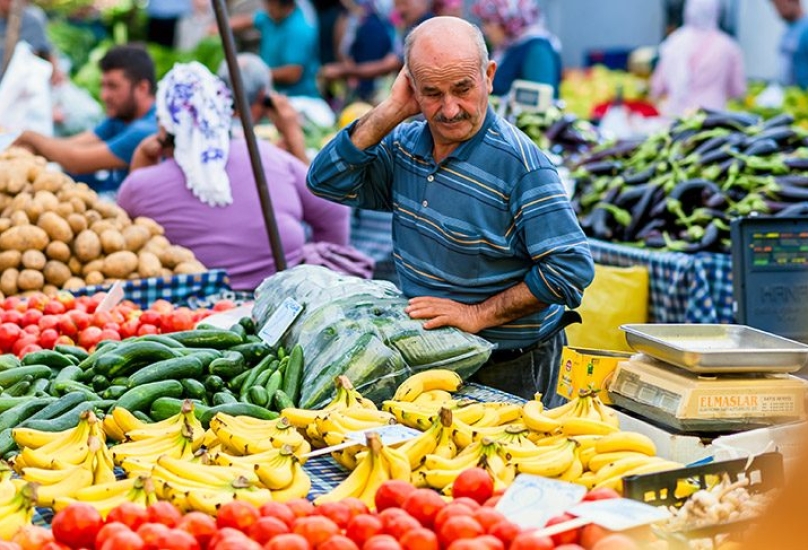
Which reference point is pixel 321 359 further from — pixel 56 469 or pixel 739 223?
pixel 739 223

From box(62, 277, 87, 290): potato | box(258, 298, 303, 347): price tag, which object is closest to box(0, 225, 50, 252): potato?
box(62, 277, 87, 290): potato

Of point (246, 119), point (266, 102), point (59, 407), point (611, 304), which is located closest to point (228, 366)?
point (59, 407)

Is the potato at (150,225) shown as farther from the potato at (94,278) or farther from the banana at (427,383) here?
the banana at (427,383)

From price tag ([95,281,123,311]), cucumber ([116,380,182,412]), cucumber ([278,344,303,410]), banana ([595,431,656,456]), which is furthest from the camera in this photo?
price tag ([95,281,123,311])

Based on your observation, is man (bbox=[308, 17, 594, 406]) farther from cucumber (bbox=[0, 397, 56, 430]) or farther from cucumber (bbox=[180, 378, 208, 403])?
cucumber (bbox=[0, 397, 56, 430])

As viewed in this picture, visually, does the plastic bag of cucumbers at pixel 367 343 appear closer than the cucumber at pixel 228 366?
Yes

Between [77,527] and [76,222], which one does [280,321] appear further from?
[76,222]

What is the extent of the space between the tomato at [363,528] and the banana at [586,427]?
805mm

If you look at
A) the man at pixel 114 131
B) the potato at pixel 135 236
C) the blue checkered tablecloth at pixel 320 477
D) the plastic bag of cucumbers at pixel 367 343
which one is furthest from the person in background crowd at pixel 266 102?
the blue checkered tablecloth at pixel 320 477

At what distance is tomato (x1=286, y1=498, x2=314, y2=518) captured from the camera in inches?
96.0

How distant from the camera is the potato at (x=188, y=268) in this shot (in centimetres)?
555

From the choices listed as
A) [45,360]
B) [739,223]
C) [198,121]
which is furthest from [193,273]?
[739,223]

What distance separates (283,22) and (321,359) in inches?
304

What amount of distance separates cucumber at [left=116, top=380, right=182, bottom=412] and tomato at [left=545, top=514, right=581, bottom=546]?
5.11ft
